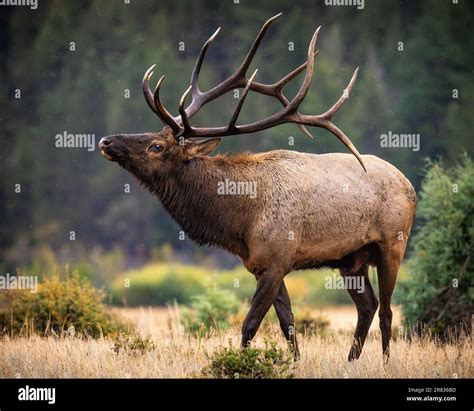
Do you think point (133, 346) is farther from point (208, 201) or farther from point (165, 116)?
point (165, 116)

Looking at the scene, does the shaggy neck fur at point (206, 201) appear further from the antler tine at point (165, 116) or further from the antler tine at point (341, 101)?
the antler tine at point (341, 101)

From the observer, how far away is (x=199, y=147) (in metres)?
11.2

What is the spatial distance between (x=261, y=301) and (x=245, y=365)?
965 mm

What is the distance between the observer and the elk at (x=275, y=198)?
35.2 ft

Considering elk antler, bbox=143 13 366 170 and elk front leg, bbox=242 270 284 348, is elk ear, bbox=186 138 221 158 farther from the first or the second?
elk front leg, bbox=242 270 284 348

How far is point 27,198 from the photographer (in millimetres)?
44750

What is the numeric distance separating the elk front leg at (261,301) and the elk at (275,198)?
1 centimetres

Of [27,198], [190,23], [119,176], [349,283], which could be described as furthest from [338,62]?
[349,283]

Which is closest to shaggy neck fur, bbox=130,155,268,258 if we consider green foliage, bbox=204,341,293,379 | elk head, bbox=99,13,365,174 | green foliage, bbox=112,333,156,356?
elk head, bbox=99,13,365,174

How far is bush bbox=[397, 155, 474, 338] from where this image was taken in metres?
15.4

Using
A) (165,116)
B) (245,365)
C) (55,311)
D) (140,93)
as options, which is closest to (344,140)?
(165,116)

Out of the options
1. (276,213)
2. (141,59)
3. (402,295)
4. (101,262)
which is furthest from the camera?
(141,59)
